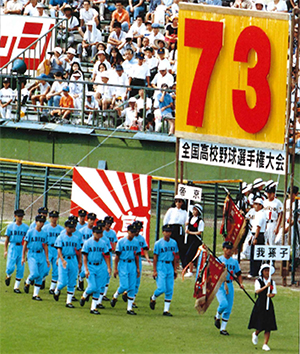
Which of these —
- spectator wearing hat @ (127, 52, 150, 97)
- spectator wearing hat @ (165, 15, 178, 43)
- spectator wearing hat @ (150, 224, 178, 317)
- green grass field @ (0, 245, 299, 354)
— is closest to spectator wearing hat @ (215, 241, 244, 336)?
green grass field @ (0, 245, 299, 354)

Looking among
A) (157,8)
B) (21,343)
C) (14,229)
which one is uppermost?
(157,8)

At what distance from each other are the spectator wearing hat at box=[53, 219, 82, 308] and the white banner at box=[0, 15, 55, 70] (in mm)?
10543

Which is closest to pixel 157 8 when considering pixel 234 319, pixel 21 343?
pixel 234 319

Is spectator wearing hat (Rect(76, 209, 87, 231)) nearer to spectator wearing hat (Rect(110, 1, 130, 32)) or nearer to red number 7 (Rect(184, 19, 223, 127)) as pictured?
red number 7 (Rect(184, 19, 223, 127))

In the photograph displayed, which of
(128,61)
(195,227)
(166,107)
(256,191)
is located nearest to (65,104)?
(128,61)

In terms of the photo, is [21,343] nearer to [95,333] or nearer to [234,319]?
[95,333]

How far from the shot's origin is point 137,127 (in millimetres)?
22719

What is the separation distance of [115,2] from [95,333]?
47.6 ft

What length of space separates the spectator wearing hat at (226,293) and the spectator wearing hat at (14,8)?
46.7 ft

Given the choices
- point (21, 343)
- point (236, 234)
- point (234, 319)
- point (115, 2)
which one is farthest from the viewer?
point (115, 2)

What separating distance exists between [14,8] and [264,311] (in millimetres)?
15816

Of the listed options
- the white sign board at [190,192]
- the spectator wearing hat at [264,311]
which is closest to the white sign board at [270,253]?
the spectator wearing hat at [264,311]

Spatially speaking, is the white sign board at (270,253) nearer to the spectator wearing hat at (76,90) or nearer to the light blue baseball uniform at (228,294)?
the light blue baseball uniform at (228,294)

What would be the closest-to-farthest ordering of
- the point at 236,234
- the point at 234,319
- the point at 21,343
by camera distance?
1. the point at 21,343
2. the point at 234,319
3. the point at 236,234
